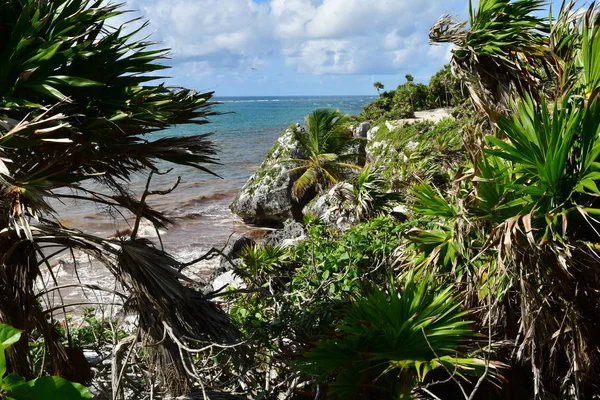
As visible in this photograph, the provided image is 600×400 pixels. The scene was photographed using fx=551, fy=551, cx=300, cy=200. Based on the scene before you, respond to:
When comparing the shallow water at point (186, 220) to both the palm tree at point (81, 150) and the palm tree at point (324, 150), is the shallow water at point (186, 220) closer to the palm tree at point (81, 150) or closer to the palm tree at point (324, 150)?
the palm tree at point (324, 150)

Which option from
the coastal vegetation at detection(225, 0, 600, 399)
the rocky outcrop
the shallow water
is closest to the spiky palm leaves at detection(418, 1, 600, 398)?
the coastal vegetation at detection(225, 0, 600, 399)

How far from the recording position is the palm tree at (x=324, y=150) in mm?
21766

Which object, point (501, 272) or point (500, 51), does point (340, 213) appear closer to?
point (500, 51)

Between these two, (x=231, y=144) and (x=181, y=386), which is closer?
(x=181, y=386)

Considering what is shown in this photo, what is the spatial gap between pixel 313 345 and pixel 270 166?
19291 millimetres

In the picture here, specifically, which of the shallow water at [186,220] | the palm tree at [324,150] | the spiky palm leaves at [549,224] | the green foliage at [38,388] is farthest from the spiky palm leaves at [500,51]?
the palm tree at [324,150]

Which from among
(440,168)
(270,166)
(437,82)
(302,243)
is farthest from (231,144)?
(302,243)

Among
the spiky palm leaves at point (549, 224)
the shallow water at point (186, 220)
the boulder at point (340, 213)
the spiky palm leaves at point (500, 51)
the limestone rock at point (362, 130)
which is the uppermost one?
the spiky palm leaves at point (500, 51)

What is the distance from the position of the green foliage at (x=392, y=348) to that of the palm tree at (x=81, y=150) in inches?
33.8

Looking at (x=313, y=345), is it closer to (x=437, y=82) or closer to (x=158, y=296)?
(x=158, y=296)

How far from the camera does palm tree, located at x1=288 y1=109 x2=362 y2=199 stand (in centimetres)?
2177

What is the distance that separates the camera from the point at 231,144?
53.2 meters

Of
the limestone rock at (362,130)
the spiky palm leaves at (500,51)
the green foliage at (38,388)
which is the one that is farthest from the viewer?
the limestone rock at (362,130)

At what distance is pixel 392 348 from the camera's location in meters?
4.16
